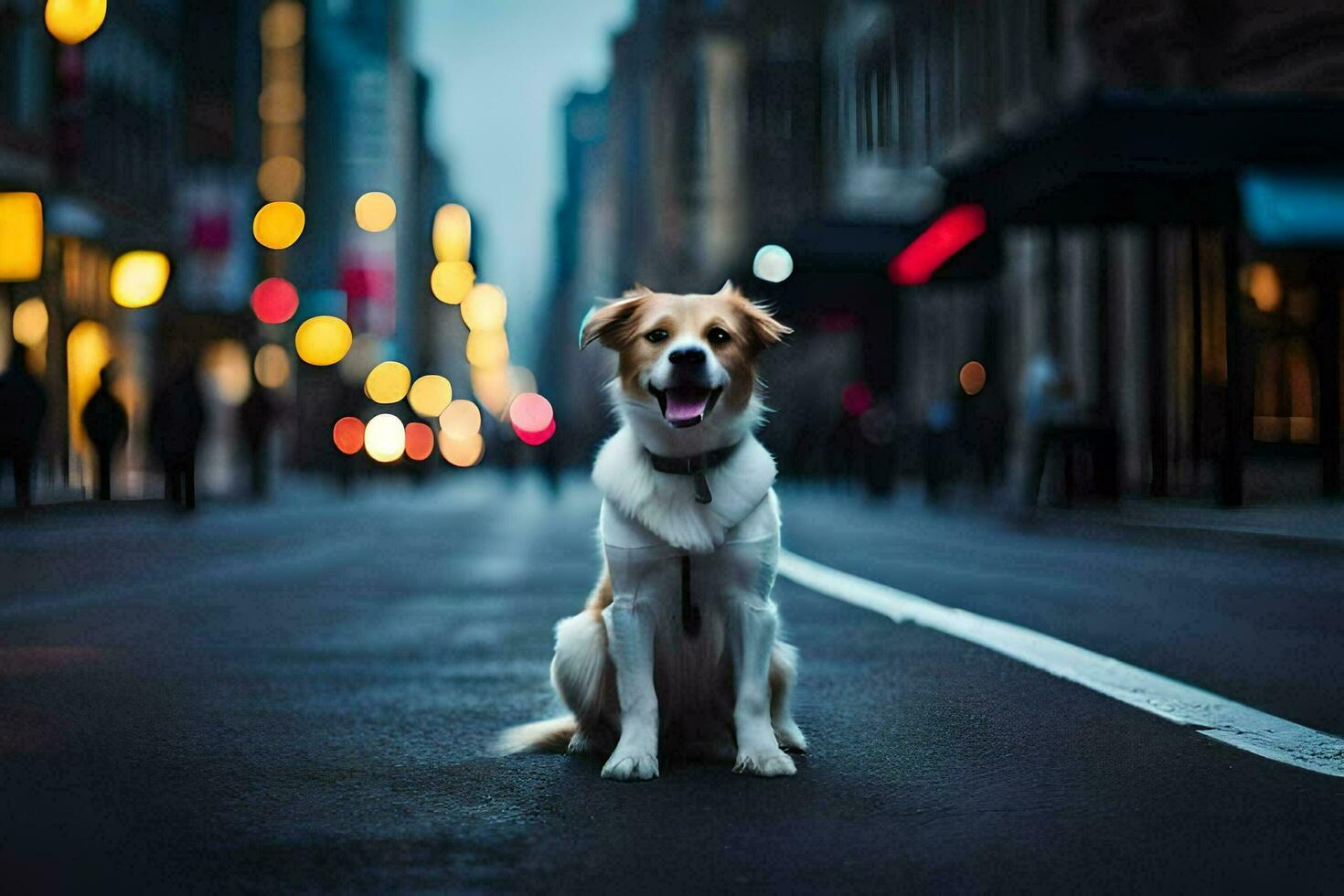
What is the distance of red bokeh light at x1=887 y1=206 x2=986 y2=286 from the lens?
2406 centimetres

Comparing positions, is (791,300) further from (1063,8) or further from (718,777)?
(718,777)

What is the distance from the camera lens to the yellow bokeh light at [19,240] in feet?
74.8

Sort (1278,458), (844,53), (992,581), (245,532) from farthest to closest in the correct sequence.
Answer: (844,53) → (1278,458) → (245,532) → (992,581)

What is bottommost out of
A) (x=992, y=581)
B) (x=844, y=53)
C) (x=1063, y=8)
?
(x=992, y=581)

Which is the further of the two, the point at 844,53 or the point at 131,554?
the point at 844,53

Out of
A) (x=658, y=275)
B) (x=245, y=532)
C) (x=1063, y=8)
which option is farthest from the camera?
(x=658, y=275)

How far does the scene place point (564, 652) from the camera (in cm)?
468

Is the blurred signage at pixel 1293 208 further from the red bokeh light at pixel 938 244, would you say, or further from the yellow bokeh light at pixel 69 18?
the yellow bokeh light at pixel 69 18

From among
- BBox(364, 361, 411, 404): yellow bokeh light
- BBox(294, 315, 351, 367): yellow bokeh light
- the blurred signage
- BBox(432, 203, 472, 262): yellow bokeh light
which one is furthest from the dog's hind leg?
BBox(432, 203, 472, 262): yellow bokeh light

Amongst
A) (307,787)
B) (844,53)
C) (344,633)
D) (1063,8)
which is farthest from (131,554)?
(844,53)

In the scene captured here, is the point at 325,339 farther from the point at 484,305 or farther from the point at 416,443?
the point at 484,305

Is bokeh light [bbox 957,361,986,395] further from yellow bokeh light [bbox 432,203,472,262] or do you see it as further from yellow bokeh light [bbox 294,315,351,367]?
yellow bokeh light [bbox 432,203,472,262]

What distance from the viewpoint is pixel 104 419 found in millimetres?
22484

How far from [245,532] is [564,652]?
49.5 feet
